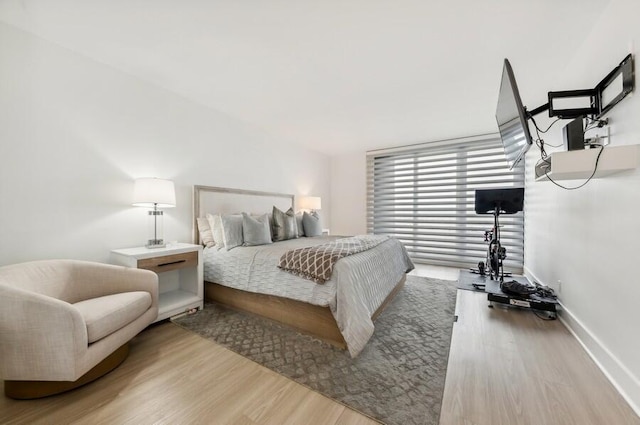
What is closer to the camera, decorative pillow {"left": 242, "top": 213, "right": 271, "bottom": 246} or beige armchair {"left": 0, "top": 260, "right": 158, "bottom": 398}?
beige armchair {"left": 0, "top": 260, "right": 158, "bottom": 398}

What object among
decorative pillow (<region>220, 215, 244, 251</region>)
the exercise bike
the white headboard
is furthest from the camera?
the exercise bike

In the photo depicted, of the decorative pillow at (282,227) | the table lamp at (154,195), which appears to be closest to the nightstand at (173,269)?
the table lamp at (154,195)

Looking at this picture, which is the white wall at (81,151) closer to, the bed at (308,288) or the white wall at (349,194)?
the bed at (308,288)

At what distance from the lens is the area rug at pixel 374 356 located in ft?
4.45

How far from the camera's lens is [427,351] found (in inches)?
72.3

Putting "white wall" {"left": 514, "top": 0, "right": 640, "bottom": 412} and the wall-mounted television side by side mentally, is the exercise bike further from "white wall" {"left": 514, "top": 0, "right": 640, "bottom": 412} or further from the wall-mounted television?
the wall-mounted television

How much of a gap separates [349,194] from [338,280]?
393cm

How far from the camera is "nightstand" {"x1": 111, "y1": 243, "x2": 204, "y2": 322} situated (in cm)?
218

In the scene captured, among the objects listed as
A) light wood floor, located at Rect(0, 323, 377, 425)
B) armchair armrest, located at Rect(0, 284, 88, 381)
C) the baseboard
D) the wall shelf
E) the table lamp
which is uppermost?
the wall shelf

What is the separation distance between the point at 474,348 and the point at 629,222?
1270 mm

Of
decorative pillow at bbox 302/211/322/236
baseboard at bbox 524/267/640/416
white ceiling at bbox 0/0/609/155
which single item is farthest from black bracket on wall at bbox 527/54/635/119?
decorative pillow at bbox 302/211/322/236

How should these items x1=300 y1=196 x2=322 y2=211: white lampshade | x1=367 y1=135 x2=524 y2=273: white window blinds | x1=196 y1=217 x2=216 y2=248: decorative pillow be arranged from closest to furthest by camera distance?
1. x1=196 y1=217 x2=216 y2=248: decorative pillow
2. x1=367 y1=135 x2=524 y2=273: white window blinds
3. x1=300 y1=196 x2=322 y2=211: white lampshade

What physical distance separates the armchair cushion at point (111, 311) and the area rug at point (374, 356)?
604 mm

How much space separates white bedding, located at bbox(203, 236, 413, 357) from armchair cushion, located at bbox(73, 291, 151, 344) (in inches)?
31.7
